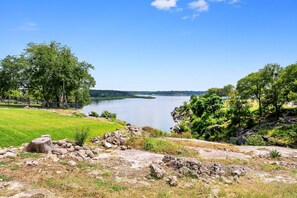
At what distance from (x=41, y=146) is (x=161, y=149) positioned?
8.27 meters

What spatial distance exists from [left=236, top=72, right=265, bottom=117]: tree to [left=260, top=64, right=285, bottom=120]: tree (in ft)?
2.74

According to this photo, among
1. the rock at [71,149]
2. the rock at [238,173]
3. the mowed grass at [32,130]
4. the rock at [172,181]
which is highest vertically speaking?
the mowed grass at [32,130]

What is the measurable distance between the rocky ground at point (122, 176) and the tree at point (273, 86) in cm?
2944

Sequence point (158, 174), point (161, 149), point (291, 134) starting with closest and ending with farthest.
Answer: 1. point (158, 174)
2. point (161, 149)
3. point (291, 134)

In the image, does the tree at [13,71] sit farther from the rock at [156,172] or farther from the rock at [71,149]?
the rock at [156,172]

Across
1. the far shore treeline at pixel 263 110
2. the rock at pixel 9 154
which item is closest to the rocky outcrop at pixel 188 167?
the rock at pixel 9 154

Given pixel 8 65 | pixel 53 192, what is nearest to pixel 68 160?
pixel 53 192

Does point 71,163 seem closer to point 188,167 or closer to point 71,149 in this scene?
point 71,149

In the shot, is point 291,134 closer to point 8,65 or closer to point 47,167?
point 47,167

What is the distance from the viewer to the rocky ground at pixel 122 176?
9.38m

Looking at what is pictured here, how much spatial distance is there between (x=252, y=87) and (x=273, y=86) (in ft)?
11.4

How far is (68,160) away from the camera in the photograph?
12.9m

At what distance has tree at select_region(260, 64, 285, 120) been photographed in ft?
137

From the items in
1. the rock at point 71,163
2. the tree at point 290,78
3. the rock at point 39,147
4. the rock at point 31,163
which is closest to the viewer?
the rock at point 31,163
